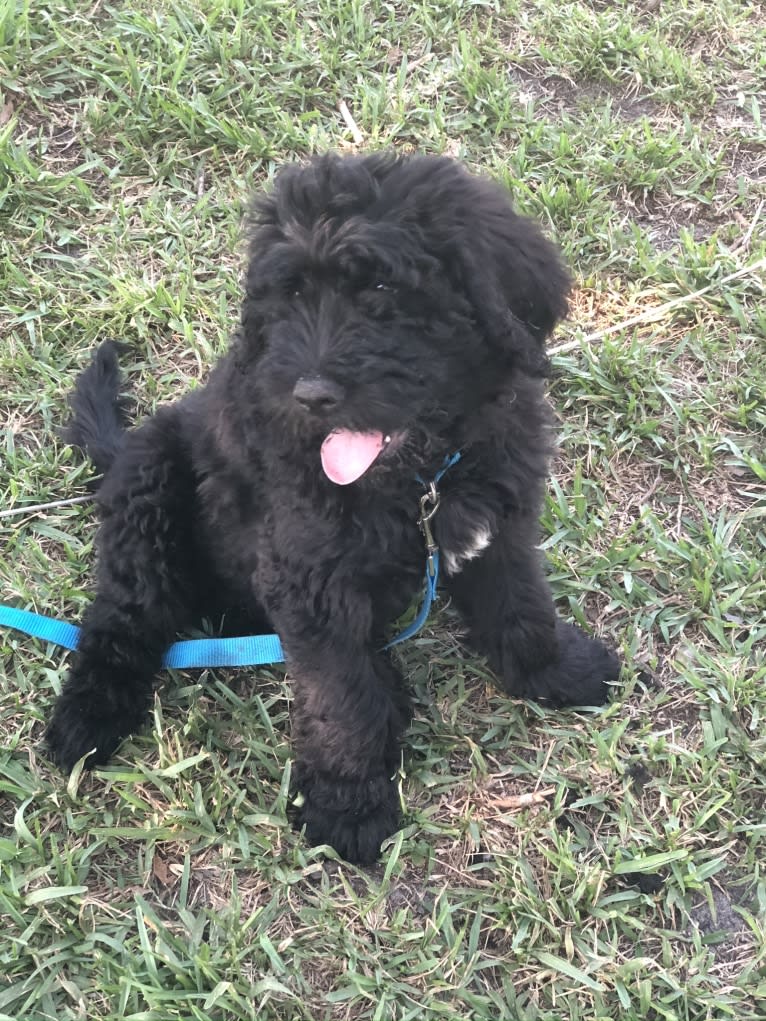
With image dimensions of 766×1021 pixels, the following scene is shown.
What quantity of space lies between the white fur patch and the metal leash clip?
5 cm

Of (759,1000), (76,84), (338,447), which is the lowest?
(759,1000)

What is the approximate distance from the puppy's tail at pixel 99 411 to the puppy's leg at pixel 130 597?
39 centimetres

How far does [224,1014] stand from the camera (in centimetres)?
245

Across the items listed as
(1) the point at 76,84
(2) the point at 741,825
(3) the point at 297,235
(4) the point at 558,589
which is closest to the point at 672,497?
(4) the point at 558,589

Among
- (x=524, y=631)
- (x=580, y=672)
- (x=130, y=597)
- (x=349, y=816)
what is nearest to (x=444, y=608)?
(x=524, y=631)

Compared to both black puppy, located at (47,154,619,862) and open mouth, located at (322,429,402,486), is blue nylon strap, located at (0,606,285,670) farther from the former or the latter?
open mouth, located at (322,429,402,486)

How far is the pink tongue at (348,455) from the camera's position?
2.24 m

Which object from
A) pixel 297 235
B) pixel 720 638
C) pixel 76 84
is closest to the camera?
pixel 297 235

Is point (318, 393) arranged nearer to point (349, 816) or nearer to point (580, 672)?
point (349, 816)

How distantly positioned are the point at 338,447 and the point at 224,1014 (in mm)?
1567

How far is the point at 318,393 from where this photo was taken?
2.07 meters

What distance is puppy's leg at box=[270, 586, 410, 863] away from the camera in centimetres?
260

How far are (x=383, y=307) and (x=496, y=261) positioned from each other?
336 millimetres

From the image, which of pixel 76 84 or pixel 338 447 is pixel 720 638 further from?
pixel 76 84
